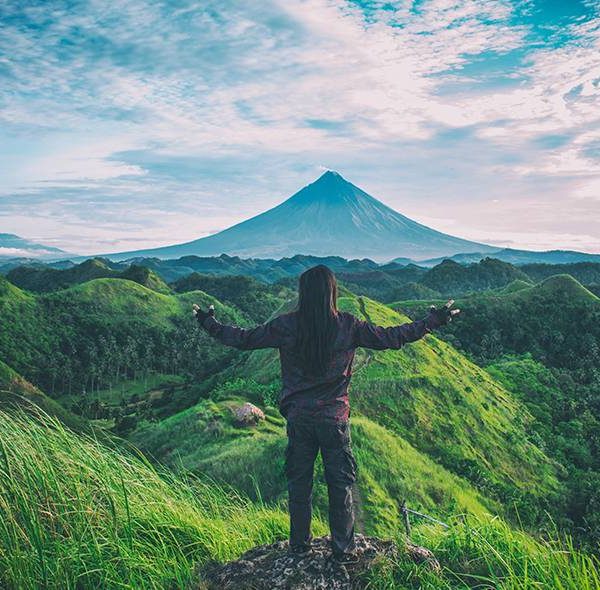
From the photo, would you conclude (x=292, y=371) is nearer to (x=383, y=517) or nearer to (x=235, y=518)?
(x=235, y=518)

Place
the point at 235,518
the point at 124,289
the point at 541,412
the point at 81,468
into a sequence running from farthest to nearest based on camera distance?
the point at 124,289 → the point at 541,412 → the point at 235,518 → the point at 81,468

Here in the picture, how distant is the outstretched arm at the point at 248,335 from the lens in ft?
10.9

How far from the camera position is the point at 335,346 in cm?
326

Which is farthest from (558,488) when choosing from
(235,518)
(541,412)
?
(235,518)

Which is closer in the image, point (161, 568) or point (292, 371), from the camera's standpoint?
point (161, 568)

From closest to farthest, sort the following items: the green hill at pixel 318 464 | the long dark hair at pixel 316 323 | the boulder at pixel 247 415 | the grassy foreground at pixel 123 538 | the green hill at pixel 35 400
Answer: the grassy foreground at pixel 123 538 < the long dark hair at pixel 316 323 < the green hill at pixel 318 464 < the green hill at pixel 35 400 < the boulder at pixel 247 415

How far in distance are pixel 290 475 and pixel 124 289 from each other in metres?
79.2

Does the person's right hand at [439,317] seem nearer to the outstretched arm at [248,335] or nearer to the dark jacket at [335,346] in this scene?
the dark jacket at [335,346]

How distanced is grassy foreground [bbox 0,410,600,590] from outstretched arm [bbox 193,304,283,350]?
110 cm

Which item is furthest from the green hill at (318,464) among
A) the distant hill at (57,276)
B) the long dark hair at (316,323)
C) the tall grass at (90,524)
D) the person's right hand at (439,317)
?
the distant hill at (57,276)

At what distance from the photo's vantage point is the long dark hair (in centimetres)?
322

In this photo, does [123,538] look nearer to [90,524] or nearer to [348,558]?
[90,524]

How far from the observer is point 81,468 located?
316 cm

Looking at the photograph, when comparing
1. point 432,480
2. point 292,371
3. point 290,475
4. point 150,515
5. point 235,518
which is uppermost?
point 292,371
